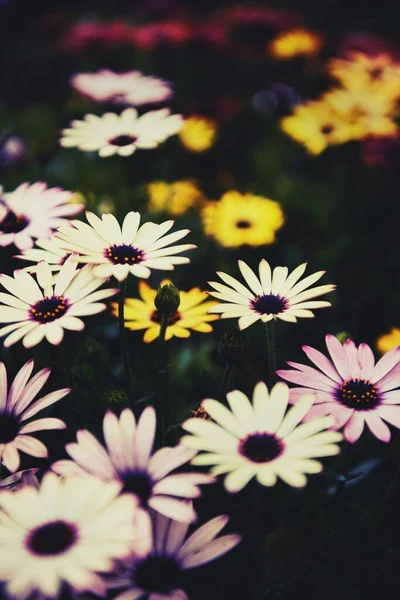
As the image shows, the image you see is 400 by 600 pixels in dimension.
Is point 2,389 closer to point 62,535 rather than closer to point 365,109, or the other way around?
point 62,535

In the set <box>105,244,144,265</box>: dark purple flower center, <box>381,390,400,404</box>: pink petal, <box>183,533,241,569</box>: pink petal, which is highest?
<box>105,244,144,265</box>: dark purple flower center

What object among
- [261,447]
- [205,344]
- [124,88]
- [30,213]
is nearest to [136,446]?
[261,447]

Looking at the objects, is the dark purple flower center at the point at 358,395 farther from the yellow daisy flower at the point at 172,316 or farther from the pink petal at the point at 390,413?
the yellow daisy flower at the point at 172,316

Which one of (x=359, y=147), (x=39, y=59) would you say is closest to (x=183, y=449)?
(x=359, y=147)

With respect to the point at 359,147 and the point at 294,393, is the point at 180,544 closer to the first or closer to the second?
the point at 294,393

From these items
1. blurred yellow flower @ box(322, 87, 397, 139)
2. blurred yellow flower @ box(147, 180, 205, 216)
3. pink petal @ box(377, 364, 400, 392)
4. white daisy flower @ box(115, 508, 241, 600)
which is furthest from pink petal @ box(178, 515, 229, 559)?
blurred yellow flower @ box(322, 87, 397, 139)

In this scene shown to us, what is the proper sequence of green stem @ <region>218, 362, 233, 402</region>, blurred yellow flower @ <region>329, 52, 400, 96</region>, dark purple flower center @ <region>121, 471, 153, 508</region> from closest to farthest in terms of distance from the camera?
dark purple flower center @ <region>121, 471, 153, 508</region> → green stem @ <region>218, 362, 233, 402</region> → blurred yellow flower @ <region>329, 52, 400, 96</region>

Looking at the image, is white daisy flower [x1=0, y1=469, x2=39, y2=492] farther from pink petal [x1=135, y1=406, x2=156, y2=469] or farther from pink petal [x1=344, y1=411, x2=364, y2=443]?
pink petal [x1=344, y1=411, x2=364, y2=443]
